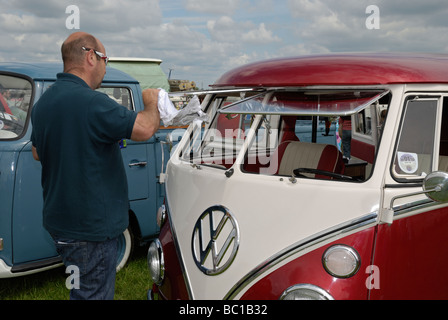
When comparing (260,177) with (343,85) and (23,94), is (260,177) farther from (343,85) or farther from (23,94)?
(23,94)

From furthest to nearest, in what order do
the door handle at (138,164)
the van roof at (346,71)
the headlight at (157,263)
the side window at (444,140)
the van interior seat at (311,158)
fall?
the door handle at (138,164) → the van interior seat at (311,158) → the side window at (444,140) → the headlight at (157,263) → the van roof at (346,71)

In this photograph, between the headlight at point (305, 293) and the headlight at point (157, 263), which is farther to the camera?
the headlight at point (157, 263)

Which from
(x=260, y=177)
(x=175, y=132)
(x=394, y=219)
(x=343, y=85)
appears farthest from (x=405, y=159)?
(x=175, y=132)

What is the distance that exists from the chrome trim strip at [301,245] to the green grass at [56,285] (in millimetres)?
1982

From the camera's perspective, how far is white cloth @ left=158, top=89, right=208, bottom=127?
2.40 meters

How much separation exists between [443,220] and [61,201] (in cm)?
206

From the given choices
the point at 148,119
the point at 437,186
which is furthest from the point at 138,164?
the point at 437,186

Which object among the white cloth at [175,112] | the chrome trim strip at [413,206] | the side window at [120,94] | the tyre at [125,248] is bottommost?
the tyre at [125,248]

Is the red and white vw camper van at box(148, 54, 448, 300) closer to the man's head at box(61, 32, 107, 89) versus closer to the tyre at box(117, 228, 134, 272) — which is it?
the man's head at box(61, 32, 107, 89)

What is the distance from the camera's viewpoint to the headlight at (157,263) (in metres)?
2.89

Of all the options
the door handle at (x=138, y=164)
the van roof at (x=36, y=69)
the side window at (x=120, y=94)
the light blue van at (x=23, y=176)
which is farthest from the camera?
the side window at (x=120, y=94)

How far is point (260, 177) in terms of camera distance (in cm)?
264

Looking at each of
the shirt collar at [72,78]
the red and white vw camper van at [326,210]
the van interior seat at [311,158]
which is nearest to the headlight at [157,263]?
the red and white vw camper van at [326,210]

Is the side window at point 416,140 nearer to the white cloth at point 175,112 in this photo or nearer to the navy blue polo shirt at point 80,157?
the white cloth at point 175,112
